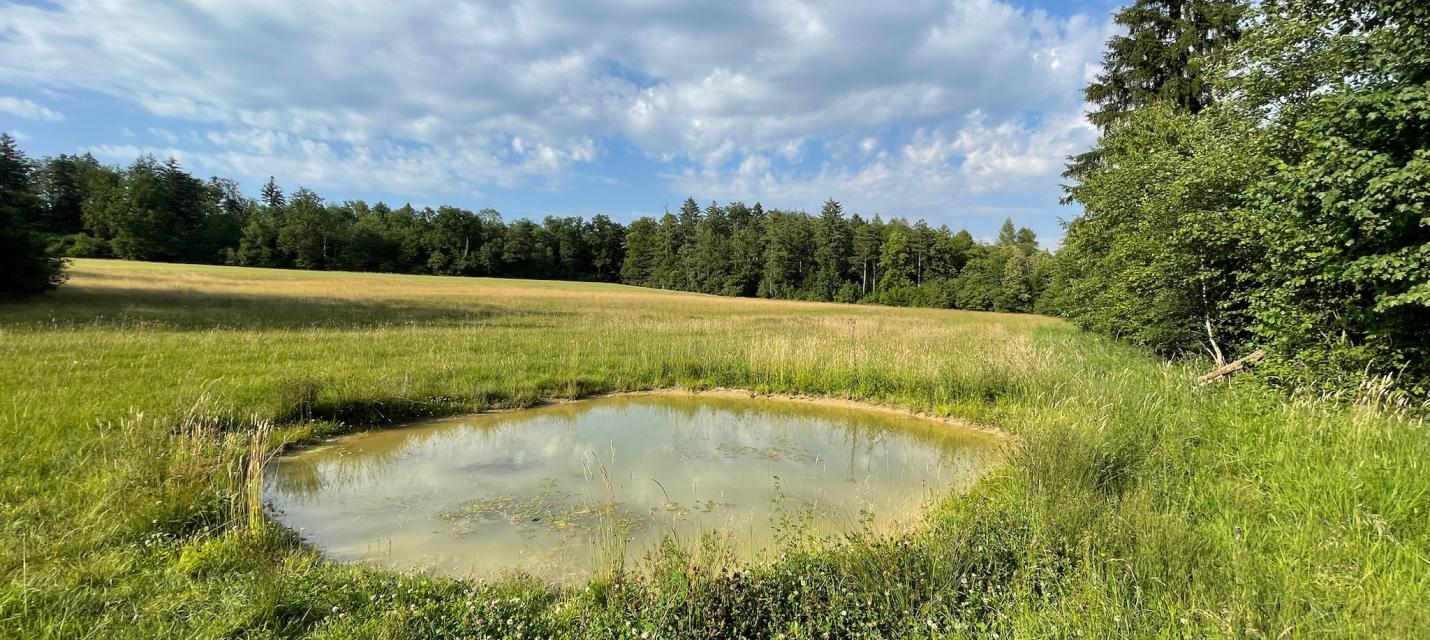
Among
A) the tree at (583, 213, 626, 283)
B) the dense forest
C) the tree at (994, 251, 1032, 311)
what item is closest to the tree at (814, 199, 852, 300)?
the tree at (994, 251, 1032, 311)

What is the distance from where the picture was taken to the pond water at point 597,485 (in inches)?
214

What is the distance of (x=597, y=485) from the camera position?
7078 millimetres

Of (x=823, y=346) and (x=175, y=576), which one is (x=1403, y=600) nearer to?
(x=175, y=576)

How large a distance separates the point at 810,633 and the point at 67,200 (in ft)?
350

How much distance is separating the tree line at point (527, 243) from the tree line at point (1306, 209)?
1871 inches

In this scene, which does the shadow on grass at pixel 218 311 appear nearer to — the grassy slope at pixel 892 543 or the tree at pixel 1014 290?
the grassy slope at pixel 892 543

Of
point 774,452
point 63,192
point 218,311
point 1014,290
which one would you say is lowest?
point 774,452

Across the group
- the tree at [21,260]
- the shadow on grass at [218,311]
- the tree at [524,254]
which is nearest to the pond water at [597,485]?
the shadow on grass at [218,311]

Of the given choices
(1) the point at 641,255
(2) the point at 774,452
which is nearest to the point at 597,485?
(2) the point at 774,452

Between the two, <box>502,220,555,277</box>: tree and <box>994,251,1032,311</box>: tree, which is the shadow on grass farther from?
<box>502,220,555,277</box>: tree

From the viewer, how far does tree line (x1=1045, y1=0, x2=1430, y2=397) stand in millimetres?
5938

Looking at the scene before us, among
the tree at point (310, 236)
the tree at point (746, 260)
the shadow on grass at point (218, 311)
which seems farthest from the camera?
the tree at point (746, 260)

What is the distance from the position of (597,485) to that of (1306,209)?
940cm

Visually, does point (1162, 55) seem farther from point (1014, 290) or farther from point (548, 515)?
point (1014, 290)
